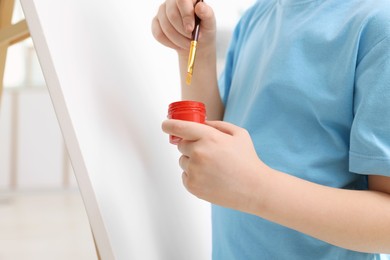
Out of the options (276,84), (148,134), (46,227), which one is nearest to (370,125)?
(276,84)

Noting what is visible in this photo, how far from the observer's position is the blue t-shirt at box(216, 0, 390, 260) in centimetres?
50

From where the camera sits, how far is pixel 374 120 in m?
0.49

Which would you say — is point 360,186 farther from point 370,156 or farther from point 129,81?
point 129,81

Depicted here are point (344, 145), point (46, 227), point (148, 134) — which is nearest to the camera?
point (344, 145)

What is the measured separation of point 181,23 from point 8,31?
258mm

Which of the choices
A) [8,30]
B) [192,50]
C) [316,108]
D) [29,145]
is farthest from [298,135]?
[29,145]

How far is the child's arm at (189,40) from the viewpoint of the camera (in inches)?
23.8

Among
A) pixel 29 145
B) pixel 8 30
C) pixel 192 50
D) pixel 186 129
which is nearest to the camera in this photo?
pixel 186 129

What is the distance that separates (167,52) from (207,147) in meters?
0.40

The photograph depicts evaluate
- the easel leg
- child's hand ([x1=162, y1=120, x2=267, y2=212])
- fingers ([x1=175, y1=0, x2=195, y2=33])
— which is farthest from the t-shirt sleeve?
the easel leg

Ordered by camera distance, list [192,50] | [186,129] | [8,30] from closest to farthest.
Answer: [186,129] → [192,50] → [8,30]

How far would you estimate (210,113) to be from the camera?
74 centimetres

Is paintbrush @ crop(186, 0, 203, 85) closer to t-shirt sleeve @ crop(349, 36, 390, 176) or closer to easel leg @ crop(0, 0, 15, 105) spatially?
t-shirt sleeve @ crop(349, 36, 390, 176)

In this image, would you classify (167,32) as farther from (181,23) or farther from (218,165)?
A: (218,165)
